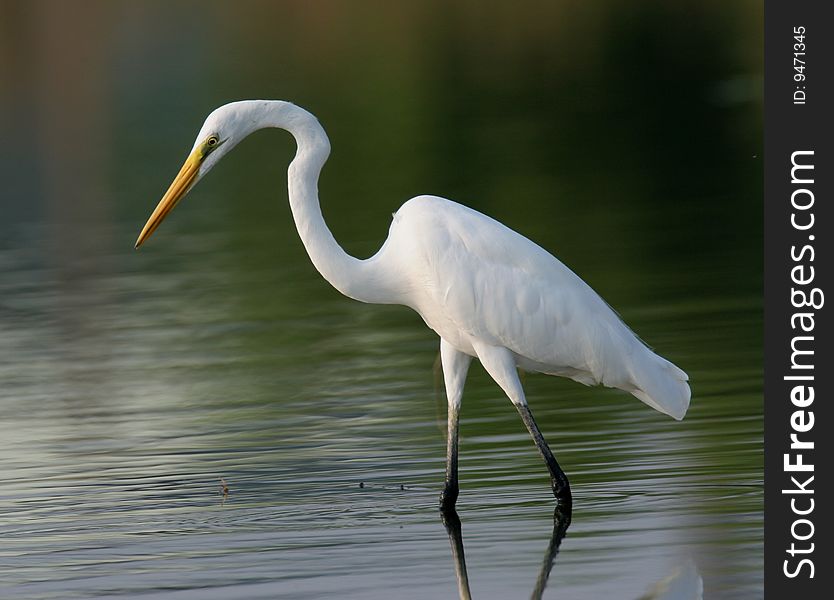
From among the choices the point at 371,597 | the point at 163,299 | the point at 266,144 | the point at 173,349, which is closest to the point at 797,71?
the point at 371,597

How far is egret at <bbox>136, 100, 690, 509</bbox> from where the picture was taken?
7.39 m

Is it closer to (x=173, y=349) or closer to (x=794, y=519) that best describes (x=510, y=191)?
(x=173, y=349)

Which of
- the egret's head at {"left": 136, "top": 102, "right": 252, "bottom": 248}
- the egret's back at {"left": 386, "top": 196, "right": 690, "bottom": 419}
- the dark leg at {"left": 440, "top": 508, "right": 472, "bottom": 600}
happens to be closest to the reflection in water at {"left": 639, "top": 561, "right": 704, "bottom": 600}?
the dark leg at {"left": 440, "top": 508, "right": 472, "bottom": 600}

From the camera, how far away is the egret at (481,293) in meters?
7.39

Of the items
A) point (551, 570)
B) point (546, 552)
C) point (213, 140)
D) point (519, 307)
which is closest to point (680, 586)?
point (551, 570)

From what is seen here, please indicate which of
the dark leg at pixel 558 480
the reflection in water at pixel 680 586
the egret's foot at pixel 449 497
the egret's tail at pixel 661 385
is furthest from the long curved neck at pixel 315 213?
the reflection in water at pixel 680 586

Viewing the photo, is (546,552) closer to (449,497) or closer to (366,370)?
(449,497)

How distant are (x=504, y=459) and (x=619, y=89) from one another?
703 inches

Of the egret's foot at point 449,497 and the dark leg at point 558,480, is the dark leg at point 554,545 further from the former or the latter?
the egret's foot at point 449,497

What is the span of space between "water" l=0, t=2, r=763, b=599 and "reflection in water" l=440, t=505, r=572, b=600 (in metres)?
0.03

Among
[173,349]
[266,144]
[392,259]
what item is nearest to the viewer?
[392,259]

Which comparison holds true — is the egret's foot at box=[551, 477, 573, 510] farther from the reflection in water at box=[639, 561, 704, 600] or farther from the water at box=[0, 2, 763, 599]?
the reflection in water at box=[639, 561, 704, 600]

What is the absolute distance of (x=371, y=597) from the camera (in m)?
6.18

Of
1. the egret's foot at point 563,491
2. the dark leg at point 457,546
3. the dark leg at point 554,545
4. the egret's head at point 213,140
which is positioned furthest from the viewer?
the egret's head at point 213,140
